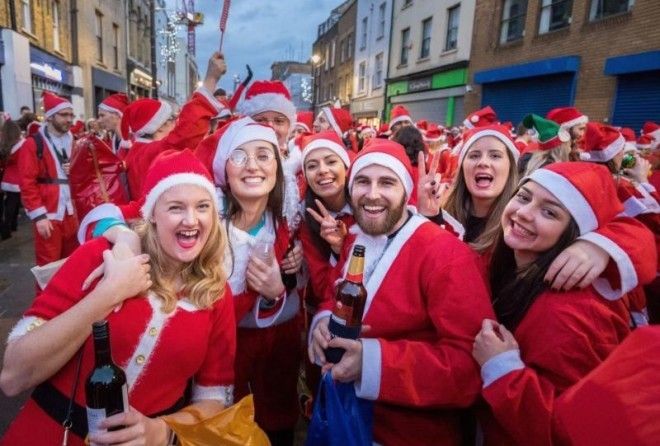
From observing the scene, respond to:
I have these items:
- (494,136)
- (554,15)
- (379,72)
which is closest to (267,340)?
(494,136)

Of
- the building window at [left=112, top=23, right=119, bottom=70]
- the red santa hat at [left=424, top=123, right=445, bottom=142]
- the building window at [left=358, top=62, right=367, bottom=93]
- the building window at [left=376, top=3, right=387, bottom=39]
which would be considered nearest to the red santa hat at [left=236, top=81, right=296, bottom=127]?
the red santa hat at [left=424, top=123, right=445, bottom=142]

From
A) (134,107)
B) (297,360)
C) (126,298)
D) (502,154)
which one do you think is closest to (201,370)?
(126,298)

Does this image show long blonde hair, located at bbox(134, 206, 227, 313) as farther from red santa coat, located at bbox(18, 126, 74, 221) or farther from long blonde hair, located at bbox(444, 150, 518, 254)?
red santa coat, located at bbox(18, 126, 74, 221)

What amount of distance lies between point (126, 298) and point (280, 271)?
102 centimetres

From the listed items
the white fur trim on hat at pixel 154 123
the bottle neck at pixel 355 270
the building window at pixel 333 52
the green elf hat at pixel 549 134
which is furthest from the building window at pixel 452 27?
the building window at pixel 333 52

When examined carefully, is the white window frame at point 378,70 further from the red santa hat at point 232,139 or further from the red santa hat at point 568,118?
the red santa hat at point 232,139

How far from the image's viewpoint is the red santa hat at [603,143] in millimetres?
3500

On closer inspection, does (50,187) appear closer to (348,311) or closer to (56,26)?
(348,311)

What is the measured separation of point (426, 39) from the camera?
19.1m

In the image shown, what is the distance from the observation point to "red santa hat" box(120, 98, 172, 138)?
4.15 m

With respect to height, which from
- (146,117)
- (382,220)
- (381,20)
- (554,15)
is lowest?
(382,220)

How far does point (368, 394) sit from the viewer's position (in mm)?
1626

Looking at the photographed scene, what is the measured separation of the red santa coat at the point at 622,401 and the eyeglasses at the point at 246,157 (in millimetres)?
1896

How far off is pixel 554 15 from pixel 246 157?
13.3m
